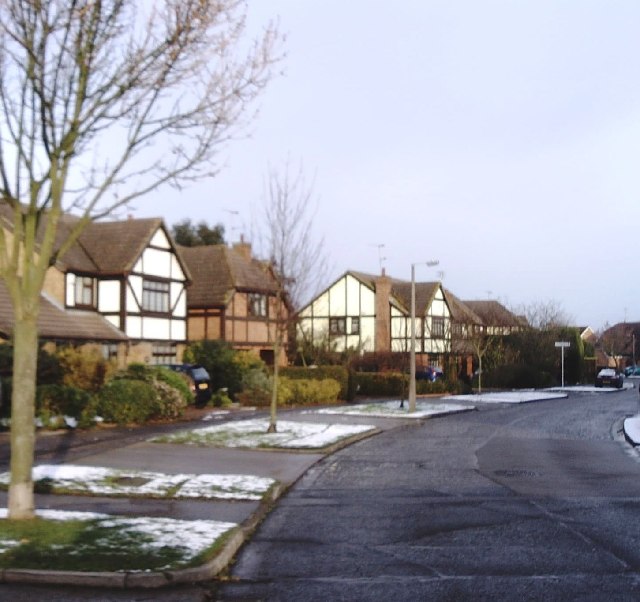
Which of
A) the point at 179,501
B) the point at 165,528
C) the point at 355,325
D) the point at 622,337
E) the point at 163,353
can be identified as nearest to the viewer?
the point at 165,528

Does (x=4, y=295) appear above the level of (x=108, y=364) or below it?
above

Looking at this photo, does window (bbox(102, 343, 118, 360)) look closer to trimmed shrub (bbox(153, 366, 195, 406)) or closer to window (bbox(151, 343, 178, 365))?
window (bbox(151, 343, 178, 365))

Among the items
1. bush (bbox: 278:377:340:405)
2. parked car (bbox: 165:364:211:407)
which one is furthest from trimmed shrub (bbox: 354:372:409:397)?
parked car (bbox: 165:364:211:407)

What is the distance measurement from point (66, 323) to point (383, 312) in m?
33.8

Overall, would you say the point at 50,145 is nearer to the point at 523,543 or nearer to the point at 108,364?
the point at 523,543

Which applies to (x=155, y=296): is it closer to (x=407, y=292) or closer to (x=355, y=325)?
(x=355, y=325)

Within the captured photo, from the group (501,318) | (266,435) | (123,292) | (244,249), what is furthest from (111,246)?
(501,318)

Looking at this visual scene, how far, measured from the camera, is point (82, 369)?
2598 centimetres

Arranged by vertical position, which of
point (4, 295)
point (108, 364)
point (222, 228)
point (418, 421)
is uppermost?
point (222, 228)

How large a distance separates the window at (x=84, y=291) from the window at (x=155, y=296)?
2514 millimetres

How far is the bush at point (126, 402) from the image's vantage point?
2359 cm

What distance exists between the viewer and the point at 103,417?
928 inches

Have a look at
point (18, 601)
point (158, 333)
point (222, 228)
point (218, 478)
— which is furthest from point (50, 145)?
point (222, 228)

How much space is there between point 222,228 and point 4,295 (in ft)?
145
